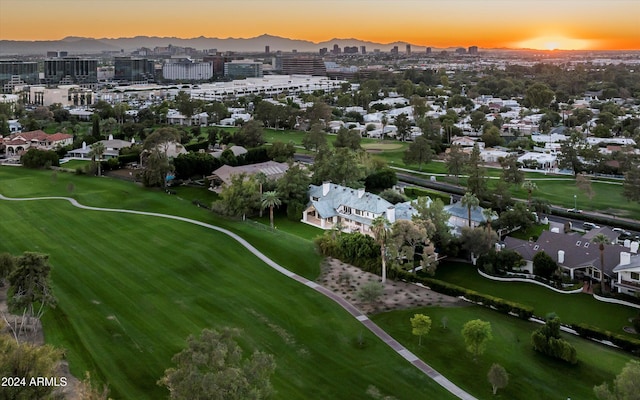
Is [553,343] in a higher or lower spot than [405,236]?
lower

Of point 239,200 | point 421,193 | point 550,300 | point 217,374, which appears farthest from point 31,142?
point 217,374

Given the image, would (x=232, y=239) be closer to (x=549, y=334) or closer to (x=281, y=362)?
(x=281, y=362)

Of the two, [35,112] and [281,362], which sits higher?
[35,112]

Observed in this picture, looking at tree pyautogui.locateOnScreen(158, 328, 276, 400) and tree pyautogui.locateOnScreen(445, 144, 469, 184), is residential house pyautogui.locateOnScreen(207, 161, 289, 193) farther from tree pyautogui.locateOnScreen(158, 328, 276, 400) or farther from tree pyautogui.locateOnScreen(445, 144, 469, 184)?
tree pyautogui.locateOnScreen(158, 328, 276, 400)

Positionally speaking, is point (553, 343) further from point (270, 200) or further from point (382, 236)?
point (270, 200)

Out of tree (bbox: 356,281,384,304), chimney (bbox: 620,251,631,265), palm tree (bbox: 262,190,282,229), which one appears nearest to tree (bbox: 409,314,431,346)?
tree (bbox: 356,281,384,304)

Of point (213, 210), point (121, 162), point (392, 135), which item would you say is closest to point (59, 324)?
point (213, 210)

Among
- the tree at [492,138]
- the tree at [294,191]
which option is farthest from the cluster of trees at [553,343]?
the tree at [492,138]
